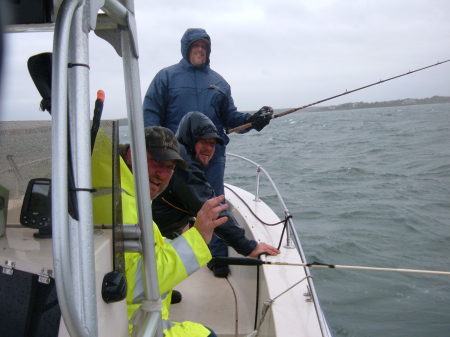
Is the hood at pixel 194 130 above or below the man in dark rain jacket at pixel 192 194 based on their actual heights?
above

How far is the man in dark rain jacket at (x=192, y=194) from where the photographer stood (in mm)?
2471

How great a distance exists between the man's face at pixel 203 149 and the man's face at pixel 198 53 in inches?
46.8

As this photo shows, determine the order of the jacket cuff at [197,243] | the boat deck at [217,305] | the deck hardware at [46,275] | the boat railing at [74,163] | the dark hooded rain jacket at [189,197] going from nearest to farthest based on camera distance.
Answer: the boat railing at [74,163] → the deck hardware at [46,275] → the jacket cuff at [197,243] → the dark hooded rain jacket at [189,197] → the boat deck at [217,305]

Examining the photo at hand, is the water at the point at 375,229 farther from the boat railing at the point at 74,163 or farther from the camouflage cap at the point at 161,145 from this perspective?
the boat railing at the point at 74,163

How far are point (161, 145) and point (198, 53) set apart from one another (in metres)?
2.13

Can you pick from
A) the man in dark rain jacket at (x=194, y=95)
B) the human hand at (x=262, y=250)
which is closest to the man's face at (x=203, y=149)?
the human hand at (x=262, y=250)

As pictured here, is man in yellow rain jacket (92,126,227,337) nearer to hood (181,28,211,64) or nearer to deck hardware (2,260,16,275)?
deck hardware (2,260,16,275)

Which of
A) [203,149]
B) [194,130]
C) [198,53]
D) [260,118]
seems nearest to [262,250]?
[203,149]

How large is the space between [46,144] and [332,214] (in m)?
7.47

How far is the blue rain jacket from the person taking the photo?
361cm

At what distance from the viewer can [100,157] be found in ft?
3.83

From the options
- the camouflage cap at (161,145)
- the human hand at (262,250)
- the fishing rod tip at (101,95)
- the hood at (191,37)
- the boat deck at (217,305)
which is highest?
the hood at (191,37)

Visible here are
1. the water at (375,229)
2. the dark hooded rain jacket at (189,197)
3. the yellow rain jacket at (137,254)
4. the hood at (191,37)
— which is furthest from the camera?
the water at (375,229)

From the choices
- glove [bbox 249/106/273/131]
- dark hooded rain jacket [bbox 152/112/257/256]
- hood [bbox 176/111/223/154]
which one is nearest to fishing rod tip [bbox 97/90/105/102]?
dark hooded rain jacket [bbox 152/112/257/256]
